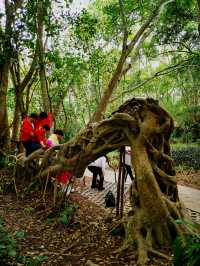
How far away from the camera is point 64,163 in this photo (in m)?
7.30

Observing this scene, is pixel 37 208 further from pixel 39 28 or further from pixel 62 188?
pixel 39 28

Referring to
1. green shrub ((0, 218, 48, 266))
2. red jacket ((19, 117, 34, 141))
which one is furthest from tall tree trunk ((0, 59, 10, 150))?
green shrub ((0, 218, 48, 266))

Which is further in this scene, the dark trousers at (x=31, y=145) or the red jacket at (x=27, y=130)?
the dark trousers at (x=31, y=145)

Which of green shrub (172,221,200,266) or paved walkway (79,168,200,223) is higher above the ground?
green shrub (172,221,200,266)

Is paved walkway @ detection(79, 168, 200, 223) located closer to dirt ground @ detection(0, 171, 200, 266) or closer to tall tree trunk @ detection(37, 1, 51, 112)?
dirt ground @ detection(0, 171, 200, 266)

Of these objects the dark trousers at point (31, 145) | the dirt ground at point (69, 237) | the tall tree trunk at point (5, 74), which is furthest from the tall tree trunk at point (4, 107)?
the dirt ground at point (69, 237)

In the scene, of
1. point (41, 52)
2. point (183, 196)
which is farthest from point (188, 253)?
point (41, 52)

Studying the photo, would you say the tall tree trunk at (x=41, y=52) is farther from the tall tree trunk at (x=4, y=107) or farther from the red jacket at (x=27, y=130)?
the red jacket at (x=27, y=130)

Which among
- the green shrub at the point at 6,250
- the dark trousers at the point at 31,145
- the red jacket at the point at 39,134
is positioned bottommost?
the green shrub at the point at 6,250

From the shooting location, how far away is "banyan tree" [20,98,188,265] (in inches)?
229

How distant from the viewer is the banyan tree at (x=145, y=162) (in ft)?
19.1

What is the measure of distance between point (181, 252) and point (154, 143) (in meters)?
3.59

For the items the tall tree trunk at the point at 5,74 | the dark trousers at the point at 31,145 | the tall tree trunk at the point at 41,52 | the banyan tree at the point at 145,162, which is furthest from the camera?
the tall tree trunk at the point at 41,52

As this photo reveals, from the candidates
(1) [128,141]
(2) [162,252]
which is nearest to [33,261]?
(2) [162,252]
